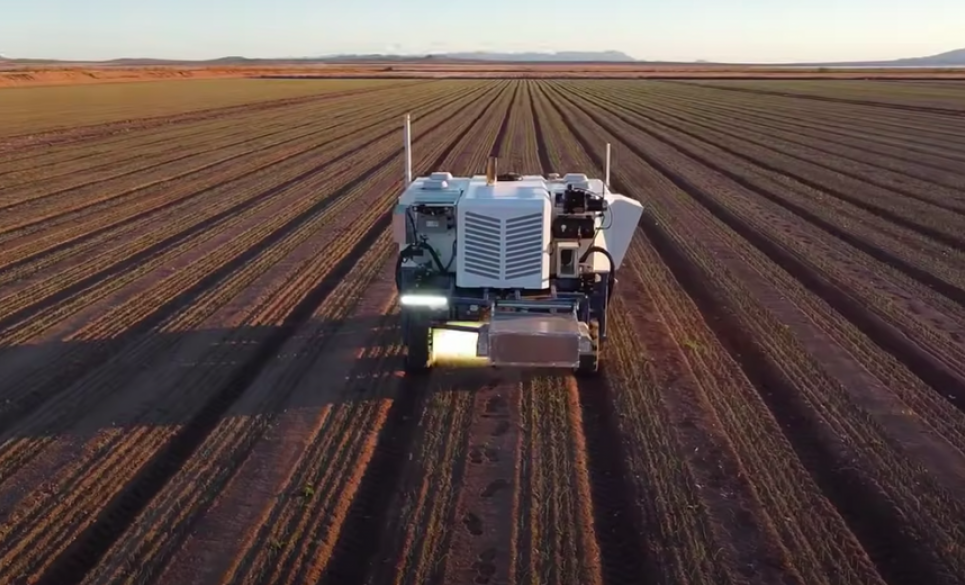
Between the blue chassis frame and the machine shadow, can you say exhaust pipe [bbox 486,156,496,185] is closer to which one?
the blue chassis frame

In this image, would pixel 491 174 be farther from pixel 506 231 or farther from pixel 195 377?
pixel 195 377

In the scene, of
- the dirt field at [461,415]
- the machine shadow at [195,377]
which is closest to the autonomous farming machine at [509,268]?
the dirt field at [461,415]

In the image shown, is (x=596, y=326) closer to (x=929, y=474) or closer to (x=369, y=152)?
(x=929, y=474)

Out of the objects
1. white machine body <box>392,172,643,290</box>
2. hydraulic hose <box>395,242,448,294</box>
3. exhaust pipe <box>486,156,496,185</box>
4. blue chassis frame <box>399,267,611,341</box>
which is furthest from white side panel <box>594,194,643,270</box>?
hydraulic hose <box>395,242,448,294</box>

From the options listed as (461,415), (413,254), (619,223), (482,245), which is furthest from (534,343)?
(619,223)

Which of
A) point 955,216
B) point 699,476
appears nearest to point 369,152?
point 955,216

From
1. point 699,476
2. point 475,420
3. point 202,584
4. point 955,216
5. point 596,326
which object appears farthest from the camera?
point 955,216

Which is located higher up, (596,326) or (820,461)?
(596,326)
